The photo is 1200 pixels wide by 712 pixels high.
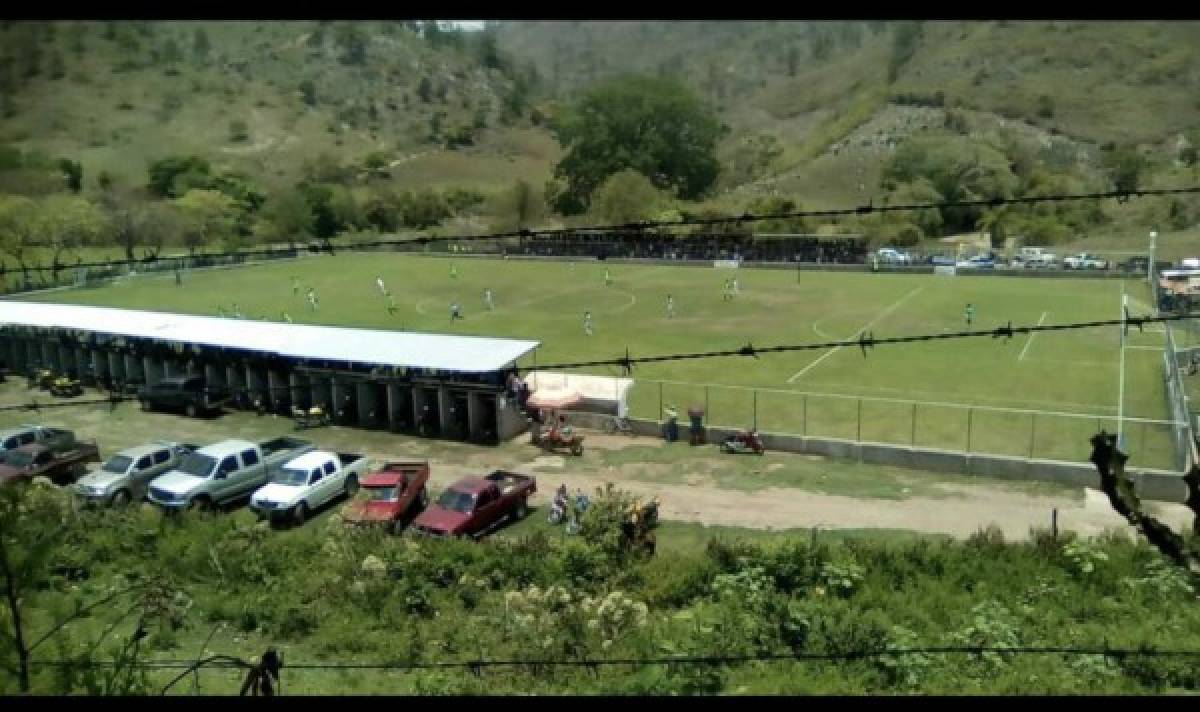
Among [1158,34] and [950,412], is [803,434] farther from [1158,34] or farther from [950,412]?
[1158,34]

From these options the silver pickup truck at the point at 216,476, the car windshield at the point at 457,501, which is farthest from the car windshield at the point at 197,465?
the car windshield at the point at 457,501

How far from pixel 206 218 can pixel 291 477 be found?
75425 mm

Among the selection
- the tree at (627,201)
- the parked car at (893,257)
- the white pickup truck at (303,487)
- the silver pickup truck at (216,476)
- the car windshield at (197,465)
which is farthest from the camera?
the tree at (627,201)

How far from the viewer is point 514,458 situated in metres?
25.1

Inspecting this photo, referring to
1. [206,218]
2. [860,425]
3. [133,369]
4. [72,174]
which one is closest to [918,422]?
[860,425]

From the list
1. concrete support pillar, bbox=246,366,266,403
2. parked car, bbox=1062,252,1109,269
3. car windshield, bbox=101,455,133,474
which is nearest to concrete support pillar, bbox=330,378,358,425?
concrete support pillar, bbox=246,366,266,403

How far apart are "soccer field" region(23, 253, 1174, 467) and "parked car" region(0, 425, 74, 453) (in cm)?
1484

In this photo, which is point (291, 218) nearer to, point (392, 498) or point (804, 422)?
point (804, 422)

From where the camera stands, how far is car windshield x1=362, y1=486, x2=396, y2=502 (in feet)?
66.2

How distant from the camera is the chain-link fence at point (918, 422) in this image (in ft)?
78.7

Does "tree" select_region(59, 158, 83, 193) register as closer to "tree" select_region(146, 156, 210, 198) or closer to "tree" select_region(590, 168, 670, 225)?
"tree" select_region(146, 156, 210, 198)

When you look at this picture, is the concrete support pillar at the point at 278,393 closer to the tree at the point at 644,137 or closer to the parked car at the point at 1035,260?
the parked car at the point at 1035,260

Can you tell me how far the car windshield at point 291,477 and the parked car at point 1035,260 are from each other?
50.4 m

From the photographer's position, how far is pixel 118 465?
72.1 feet
